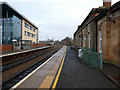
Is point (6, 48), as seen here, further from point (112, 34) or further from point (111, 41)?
point (112, 34)

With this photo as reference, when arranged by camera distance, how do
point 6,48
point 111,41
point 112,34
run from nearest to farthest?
point 112,34 < point 111,41 < point 6,48

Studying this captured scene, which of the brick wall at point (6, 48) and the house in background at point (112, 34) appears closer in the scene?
the house in background at point (112, 34)

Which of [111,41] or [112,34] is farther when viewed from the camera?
[111,41]

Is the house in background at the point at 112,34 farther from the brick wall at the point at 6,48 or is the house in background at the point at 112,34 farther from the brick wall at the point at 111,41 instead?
the brick wall at the point at 6,48

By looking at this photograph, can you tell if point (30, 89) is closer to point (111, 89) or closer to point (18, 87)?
point (18, 87)

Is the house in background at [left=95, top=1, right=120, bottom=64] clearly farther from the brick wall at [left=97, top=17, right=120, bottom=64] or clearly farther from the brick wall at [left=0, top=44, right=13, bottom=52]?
the brick wall at [left=0, top=44, right=13, bottom=52]

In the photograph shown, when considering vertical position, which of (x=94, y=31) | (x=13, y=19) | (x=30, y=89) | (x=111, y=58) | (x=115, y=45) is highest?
(x=13, y=19)

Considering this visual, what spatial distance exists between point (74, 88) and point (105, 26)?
24.4 feet

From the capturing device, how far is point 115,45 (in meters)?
7.73

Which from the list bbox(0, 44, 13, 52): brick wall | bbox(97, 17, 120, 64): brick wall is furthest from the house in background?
bbox(0, 44, 13, 52): brick wall

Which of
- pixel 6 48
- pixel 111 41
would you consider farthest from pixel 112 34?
pixel 6 48

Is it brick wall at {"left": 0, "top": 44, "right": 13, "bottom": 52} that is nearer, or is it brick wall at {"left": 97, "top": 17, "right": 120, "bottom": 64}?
brick wall at {"left": 97, "top": 17, "right": 120, "bottom": 64}

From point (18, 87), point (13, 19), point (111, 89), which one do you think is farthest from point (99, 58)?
point (13, 19)

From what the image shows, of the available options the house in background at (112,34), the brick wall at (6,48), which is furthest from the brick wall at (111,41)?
the brick wall at (6,48)
